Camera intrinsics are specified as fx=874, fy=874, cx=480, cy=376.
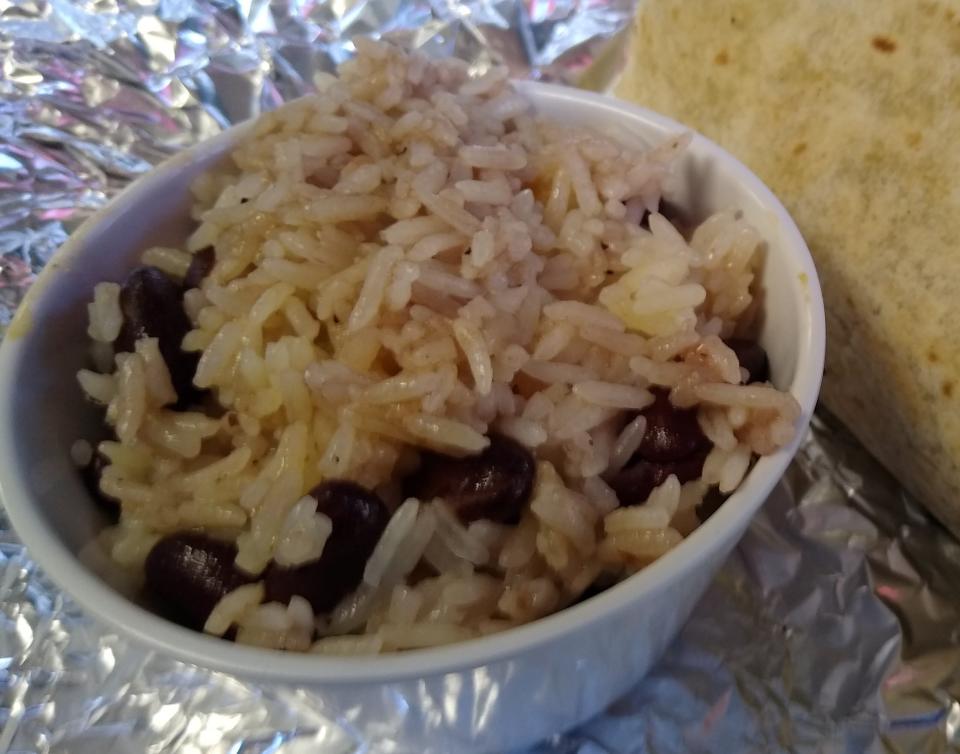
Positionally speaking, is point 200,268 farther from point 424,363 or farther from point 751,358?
point 751,358

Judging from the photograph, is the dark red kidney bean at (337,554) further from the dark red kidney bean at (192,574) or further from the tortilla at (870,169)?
the tortilla at (870,169)

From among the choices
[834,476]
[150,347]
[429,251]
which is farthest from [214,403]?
[834,476]

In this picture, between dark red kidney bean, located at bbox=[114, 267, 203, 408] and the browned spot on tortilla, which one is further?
the browned spot on tortilla

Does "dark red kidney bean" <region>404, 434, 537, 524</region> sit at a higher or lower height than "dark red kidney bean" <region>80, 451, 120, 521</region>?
higher

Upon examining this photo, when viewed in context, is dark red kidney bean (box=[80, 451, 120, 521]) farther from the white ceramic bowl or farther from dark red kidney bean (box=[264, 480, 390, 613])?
dark red kidney bean (box=[264, 480, 390, 613])

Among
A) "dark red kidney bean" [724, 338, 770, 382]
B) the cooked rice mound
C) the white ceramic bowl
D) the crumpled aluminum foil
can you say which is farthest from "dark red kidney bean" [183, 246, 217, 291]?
"dark red kidney bean" [724, 338, 770, 382]
